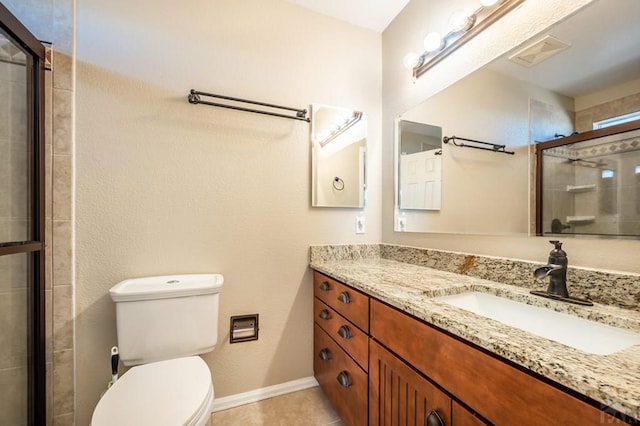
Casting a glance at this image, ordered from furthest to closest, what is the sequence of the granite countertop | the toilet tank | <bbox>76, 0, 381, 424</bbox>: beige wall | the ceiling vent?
1. <bbox>76, 0, 381, 424</bbox>: beige wall
2. the toilet tank
3. the ceiling vent
4. the granite countertop

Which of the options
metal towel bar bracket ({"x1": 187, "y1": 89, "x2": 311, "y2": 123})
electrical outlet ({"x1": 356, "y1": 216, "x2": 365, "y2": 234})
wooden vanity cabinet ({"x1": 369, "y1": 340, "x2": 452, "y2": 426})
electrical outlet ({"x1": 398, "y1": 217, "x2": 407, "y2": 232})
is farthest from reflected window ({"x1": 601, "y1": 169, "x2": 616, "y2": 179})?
metal towel bar bracket ({"x1": 187, "y1": 89, "x2": 311, "y2": 123})

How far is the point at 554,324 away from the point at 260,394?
1539 mm

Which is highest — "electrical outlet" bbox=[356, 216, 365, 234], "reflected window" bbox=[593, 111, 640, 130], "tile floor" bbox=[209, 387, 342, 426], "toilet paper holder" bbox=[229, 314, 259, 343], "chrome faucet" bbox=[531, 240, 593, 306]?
"reflected window" bbox=[593, 111, 640, 130]

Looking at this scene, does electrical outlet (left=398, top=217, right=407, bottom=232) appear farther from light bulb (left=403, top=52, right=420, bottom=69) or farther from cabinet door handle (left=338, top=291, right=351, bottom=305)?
light bulb (left=403, top=52, right=420, bottom=69)

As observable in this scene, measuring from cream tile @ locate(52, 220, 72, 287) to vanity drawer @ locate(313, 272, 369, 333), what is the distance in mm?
1272

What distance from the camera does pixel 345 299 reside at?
4.04ft

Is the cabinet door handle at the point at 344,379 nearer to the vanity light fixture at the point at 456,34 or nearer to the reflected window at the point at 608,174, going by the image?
the reflected window at the point at 608,174

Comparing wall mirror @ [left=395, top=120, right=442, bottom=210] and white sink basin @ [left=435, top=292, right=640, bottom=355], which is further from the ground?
wall mirror @ [left=395, top=120, right=442, bottom=210]

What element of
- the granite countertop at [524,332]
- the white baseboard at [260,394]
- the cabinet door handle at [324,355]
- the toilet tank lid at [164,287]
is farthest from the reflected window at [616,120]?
the white baseboard at [260,394]

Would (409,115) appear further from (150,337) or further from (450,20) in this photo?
(150,337)

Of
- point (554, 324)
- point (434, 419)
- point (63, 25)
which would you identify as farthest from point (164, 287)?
point (554, 324)

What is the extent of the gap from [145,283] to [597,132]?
6.38 ft

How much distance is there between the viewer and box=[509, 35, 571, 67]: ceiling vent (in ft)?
3.10

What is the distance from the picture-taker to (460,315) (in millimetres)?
718
